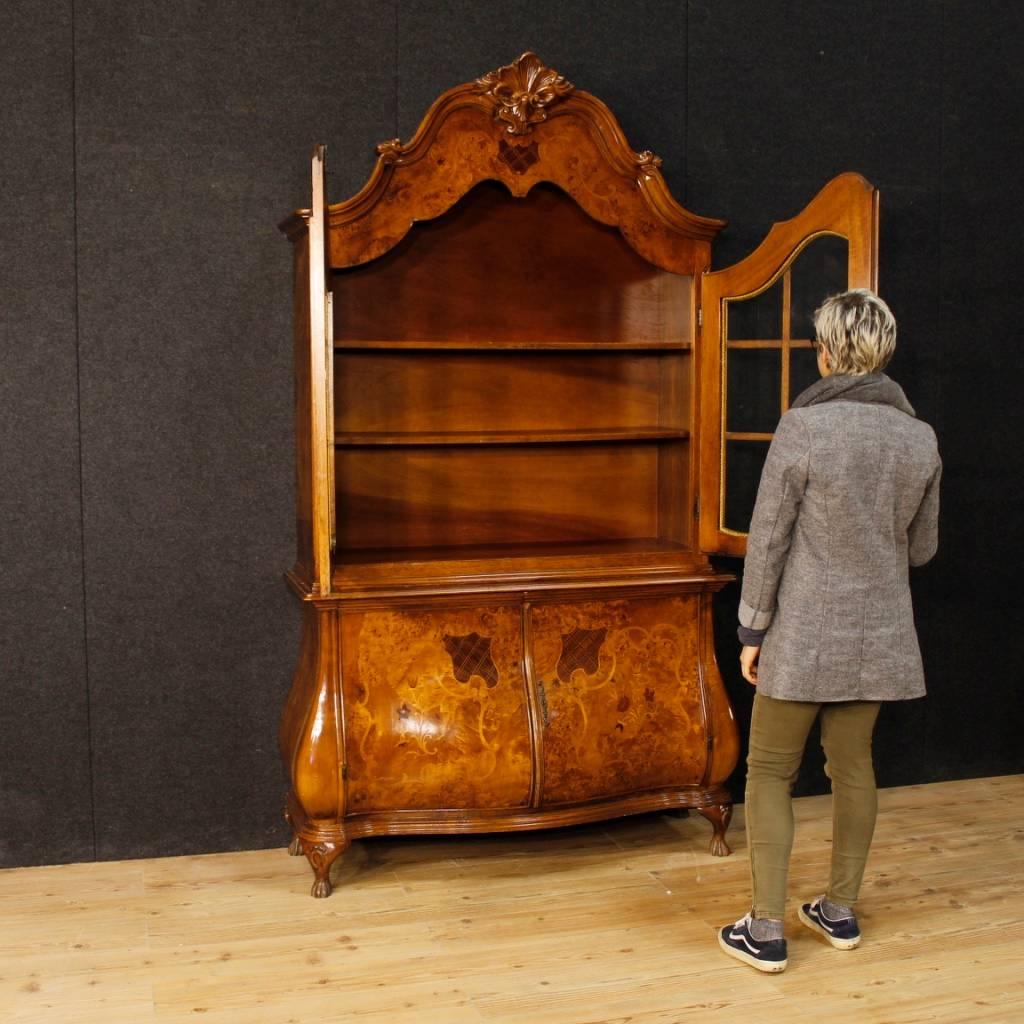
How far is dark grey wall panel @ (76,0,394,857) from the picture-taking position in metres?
3.85

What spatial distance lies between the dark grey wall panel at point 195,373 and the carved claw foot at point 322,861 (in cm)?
45

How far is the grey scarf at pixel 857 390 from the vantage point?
3016 mm

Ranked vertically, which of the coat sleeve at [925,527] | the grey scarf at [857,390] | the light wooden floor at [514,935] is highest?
the grey scarf at [857,390]

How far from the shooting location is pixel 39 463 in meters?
3.85

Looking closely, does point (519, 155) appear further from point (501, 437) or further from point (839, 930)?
point (839, 930)

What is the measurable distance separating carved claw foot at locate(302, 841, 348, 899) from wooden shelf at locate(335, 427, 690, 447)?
3.83ft

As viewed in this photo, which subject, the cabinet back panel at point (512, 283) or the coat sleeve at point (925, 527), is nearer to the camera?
the coat sleeve at point (925, 527)

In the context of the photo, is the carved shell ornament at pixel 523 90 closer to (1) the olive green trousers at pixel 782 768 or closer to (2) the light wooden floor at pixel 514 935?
(1) the olive green trousers at pixel 782 768

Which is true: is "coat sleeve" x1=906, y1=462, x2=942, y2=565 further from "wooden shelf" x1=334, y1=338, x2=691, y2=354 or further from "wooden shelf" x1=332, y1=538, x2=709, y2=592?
"wooden shelf" x1=334, y1=338, x2=691, y2=354

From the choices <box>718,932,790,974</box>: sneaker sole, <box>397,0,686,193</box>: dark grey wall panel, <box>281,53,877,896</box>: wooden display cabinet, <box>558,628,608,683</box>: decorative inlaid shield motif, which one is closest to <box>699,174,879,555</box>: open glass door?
<box>281,53,877,896</box>: wooden display cabinet

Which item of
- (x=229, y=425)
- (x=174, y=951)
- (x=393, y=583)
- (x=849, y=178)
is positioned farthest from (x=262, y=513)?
(x=849, y=178)

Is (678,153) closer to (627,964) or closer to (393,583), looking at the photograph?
(393,583)

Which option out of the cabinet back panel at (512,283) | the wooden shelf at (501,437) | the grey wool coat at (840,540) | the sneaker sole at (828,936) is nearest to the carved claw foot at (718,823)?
the sneaker sole at (828,936)

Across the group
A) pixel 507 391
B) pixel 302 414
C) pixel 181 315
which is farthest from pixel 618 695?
pixel 181 315
